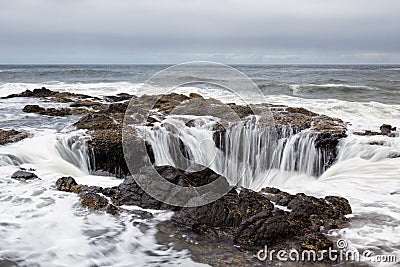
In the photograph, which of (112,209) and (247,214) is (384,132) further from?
(112,209)

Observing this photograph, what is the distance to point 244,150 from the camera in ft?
32.2

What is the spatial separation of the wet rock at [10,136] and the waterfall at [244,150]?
308 cm

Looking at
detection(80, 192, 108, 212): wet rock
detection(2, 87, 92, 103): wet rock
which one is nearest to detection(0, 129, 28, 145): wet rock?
detection(80, 192, 108, 212): wet rock

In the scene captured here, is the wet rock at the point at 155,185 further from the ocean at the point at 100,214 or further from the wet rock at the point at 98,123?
the wet rock at the point at 98,123

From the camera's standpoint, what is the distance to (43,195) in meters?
5.96

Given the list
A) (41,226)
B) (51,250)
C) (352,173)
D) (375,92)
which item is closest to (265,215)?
(51,250)

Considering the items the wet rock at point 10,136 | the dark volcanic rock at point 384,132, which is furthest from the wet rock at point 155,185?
the dark volcanic rock at point 384,132

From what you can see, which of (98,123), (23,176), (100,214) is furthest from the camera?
(98,123)

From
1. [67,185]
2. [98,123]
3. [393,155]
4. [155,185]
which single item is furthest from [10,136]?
[393,155]

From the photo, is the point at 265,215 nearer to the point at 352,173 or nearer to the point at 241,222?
the point at 241,222

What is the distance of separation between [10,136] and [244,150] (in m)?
5.74

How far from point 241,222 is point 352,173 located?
4.21 meters

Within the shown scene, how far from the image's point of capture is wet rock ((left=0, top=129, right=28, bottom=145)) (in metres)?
8.97

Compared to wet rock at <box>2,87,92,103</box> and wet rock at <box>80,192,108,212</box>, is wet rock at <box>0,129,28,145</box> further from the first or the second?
wet rock at <box>2,87,92,103</box>
